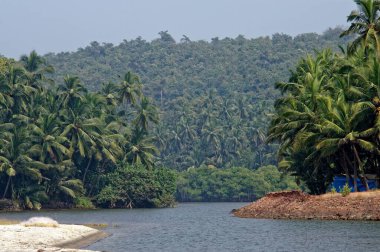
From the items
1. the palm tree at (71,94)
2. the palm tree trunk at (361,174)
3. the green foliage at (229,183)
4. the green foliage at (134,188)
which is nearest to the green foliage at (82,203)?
the green foliage at (134,188)

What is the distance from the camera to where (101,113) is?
5231 inches

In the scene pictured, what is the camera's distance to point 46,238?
4928 cm

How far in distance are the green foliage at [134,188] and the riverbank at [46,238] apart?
2681 inches

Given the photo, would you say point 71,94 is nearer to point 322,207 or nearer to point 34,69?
point 34,69

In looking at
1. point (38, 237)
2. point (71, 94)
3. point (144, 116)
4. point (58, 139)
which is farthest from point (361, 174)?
point (144, 116)

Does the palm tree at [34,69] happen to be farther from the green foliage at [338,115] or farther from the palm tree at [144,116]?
the green foliage at [338,115]

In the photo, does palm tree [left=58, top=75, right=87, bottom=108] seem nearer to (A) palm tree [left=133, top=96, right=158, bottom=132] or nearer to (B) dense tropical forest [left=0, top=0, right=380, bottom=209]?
(B) dense tropical forest [left=0, top=0, right=380, bottom=209]

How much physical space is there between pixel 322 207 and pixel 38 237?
101 ft

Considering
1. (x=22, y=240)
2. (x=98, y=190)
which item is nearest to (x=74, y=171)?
(x=98, y=190)

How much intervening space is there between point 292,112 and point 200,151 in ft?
396

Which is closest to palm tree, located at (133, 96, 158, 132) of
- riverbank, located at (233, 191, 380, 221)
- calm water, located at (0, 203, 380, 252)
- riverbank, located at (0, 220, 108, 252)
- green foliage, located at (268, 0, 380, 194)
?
green foliage, located at (268, 0, 380, 194)

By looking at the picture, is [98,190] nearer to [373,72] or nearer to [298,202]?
[298,202]

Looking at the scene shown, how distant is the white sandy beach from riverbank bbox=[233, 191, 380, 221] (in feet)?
72.4

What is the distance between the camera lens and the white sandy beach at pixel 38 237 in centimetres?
4403
